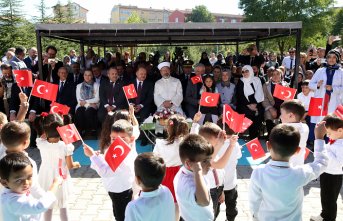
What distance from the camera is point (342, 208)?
14.3ft

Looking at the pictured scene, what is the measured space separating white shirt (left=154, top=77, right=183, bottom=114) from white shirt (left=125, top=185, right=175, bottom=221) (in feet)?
18.1

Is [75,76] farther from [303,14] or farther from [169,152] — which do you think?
[303,14]

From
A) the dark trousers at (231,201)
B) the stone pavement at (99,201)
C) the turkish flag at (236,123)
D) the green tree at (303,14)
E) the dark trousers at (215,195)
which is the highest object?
the green tree at (303,14)

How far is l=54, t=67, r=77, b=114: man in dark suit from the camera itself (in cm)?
798

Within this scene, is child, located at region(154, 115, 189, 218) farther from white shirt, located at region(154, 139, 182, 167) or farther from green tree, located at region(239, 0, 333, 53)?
green tree, located at region(239, 0, 333, 53)

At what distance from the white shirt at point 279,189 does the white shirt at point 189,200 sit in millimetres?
404

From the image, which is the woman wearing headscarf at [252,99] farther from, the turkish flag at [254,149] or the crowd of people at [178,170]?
the turkish flag at [254,149]

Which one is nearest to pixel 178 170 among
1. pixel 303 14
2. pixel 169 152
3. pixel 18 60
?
pixel 169 152

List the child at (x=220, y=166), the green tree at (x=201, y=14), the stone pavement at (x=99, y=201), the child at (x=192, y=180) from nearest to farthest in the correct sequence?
the child at (x=192, y=180)
the child at (x=220, y=166)
the stone pavement at (x=99, y=201)
the green tree at (x=201, y=14)

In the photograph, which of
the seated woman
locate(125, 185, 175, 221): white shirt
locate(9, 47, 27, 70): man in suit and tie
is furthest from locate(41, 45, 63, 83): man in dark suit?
locate(125, 185, 175, 221): white shirt

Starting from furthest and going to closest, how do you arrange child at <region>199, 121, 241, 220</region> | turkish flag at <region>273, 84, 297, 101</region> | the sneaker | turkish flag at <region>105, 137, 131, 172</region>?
turkish flag at <region>273, 84, 297, 101</region> < the sneaker < child at <region>199, 121, 241, 220</region> < turkish flag at <region>105, 137, 131, 172</region>

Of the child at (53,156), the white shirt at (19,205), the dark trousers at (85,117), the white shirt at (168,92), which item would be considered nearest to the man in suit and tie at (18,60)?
the dark trousers at (85,117)

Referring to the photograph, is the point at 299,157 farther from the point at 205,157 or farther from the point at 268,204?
the point at 205,157

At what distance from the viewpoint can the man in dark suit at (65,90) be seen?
7.98m
